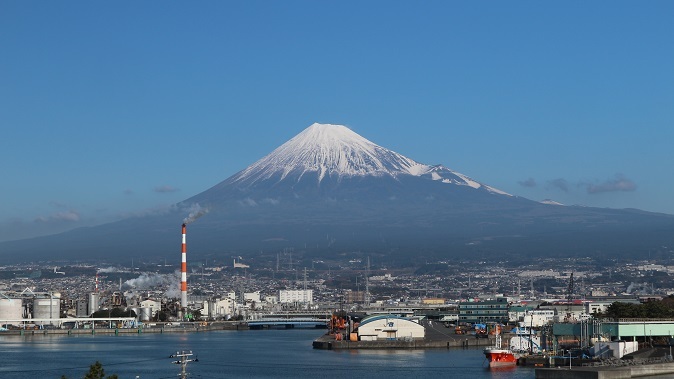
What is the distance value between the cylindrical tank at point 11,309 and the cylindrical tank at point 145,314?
6.03 meters

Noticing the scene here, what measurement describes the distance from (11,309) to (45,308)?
153cm

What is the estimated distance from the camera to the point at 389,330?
3716 centimetres

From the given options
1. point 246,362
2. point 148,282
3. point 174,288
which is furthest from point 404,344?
point 148,282

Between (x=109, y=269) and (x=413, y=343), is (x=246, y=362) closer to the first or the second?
(x=413, y=343)

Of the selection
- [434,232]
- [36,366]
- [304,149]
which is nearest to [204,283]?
[434,232]

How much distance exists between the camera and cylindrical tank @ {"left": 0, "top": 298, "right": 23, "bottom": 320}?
56469 millimetres

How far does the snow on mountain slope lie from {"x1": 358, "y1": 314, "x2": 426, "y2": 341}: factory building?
108 m

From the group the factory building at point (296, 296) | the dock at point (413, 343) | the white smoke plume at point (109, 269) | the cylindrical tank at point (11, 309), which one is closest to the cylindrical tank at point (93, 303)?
the cylindrical tank at point (11, 309)

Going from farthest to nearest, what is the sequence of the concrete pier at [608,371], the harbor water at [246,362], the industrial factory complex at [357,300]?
the industrial factory complex at [357,300]
the harbor water at [246,362]
the concrete pier at [608,371]

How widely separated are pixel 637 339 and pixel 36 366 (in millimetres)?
13227

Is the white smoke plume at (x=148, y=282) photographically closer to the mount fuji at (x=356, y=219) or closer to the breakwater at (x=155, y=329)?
the mount fuji at (x=356, y=219)

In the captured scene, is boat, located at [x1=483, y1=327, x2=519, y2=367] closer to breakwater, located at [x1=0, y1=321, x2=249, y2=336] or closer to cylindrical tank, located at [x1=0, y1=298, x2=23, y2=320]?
breakwater, located at [x1=0, y1=321, x2=249, y2=336]

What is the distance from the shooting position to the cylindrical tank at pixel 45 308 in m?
57.2

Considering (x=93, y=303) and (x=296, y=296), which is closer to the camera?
(x=93, y=303)
